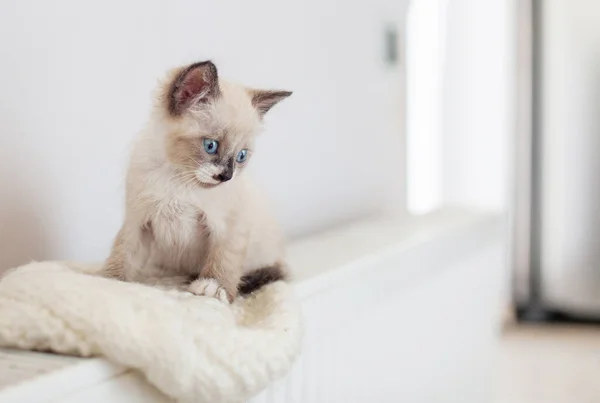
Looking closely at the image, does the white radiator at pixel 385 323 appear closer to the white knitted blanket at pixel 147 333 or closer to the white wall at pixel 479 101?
the white knitted blanket at pixel 147 333

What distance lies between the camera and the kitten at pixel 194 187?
631 millimetres

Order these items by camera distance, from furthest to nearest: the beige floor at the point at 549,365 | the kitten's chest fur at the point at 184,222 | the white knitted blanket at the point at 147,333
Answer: the beige floor at the point at 549,365 → the kitten's chest fur at the point at 184,222 → the white knitted blanket at the point at 147,333

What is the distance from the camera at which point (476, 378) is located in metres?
1.36

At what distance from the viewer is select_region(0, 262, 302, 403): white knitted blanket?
55 cm

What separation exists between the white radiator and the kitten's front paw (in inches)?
4.3

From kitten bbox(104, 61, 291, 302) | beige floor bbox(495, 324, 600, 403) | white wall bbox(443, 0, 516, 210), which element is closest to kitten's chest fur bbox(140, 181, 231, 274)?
kitten bbox(104, 61, 291, 302)

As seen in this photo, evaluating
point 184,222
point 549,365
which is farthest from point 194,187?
point 549,365

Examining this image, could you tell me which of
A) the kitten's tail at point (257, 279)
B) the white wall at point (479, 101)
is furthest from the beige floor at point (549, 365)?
the kitten's tail at point (257, 279)

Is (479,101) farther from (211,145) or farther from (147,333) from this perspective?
(147,333)

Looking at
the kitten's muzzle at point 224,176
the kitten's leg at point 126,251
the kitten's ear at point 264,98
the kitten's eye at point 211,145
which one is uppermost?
the kitten's ear at point 264,98

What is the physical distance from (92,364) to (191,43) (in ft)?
1.79

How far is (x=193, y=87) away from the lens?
2.05 feet

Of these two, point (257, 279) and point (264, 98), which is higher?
point (264, 98)

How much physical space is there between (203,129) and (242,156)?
0.16 ft
